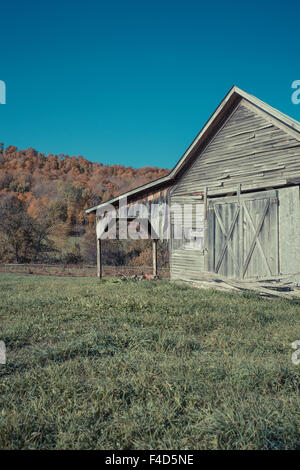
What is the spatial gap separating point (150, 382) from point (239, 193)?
8785 millimetres

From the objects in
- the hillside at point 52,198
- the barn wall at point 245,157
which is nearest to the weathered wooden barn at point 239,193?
the barn wall at point 245,157

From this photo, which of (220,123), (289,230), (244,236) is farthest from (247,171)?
(289,230)

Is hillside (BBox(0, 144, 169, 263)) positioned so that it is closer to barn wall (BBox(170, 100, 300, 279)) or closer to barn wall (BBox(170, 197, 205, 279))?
barn wall (BBox(170, 197, 205, 279))

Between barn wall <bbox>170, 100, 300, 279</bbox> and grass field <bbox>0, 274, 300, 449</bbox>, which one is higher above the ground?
barn wall <bbox>170, 100, 300, 279</bbox>

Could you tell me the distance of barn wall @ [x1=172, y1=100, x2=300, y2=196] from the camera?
9992 millimetres

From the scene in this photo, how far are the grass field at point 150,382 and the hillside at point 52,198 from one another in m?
20.9

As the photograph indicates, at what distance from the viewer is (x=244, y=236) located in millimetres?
10977

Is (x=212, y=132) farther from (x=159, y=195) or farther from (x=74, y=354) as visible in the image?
(x=74, y=354)

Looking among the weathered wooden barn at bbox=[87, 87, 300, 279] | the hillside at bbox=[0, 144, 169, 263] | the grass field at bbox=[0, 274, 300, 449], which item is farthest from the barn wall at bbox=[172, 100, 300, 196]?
the hillside at bbox=[0, 144, 169, 263]

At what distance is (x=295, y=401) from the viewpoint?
302cm

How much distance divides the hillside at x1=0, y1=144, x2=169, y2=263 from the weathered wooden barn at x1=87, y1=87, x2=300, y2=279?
46.9 ft

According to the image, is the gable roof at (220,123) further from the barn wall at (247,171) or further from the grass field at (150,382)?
the grass field at (150,382)

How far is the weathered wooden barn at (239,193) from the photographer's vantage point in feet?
32.3

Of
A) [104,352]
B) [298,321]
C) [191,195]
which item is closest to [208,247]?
[191,195]
